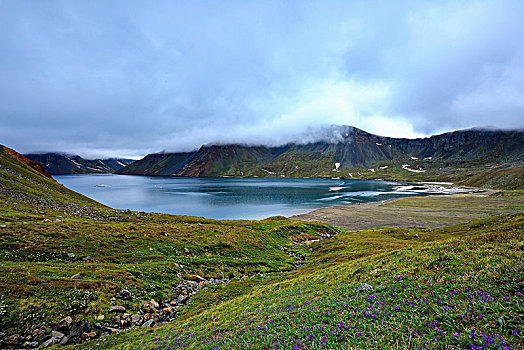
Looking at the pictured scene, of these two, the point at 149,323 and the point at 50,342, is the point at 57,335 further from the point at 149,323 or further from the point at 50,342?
the point at 149,323

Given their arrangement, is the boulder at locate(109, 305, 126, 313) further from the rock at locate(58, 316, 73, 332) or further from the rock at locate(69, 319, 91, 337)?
the rock at locate(58, 316, 73, 332)

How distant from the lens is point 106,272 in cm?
2209

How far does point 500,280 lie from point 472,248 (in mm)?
6183

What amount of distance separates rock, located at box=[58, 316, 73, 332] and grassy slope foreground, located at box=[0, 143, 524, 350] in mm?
489

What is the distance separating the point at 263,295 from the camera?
63.0 ft

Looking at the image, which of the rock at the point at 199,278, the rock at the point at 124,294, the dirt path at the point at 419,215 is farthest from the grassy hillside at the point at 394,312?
the dirt path at the point at 419,215

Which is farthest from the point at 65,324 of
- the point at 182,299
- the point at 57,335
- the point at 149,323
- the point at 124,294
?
the point at 182,299

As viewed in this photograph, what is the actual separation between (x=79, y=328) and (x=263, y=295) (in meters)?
13.4

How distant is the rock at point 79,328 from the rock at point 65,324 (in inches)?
11.2

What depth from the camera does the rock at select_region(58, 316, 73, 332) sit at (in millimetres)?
14875

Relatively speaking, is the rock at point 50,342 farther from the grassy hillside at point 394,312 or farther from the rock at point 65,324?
the grassy hillside at point 394,312

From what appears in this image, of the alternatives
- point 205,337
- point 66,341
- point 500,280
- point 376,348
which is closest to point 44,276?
point 66,341

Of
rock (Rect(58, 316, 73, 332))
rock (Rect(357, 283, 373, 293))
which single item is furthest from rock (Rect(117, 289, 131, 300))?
rock (Rect(357, 283, 373, 293))

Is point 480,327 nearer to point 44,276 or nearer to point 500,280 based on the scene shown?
point 500,280
